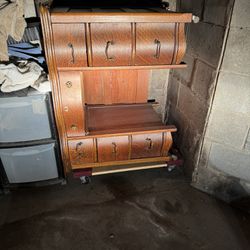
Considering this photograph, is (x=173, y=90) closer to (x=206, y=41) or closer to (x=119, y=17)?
(x=206, y=41)

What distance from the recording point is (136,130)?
1625mm

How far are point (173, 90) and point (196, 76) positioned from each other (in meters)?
0.41

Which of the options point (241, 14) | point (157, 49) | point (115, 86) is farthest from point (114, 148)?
point (241, 14)

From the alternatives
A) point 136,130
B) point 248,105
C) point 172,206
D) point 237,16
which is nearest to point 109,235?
point 172,206

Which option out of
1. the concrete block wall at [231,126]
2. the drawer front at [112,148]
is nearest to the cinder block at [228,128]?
the concrete block wall at [231,126]

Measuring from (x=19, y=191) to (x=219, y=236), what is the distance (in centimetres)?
150

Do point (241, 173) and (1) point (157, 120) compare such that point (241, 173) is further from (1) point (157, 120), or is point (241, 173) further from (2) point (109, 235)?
(2) point (109, 235)

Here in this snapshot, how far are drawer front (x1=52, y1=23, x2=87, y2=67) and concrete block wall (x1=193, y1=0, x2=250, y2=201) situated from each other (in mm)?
809

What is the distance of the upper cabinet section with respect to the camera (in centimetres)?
113

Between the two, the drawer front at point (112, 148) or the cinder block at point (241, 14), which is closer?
the cinder block at point (241, 14)

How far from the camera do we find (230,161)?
5.07 ft

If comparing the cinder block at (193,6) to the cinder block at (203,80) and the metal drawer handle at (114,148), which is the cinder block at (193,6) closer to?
the cinder block at (203,80)

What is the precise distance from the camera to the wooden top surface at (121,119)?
1644mm

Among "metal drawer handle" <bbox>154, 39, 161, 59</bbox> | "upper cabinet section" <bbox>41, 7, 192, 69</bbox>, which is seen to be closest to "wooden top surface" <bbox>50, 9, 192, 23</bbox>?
"upper cabinet section" <bbox>41, 7, 192, 69</bbox>
